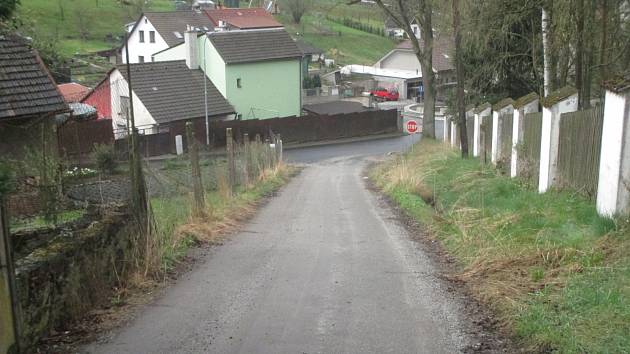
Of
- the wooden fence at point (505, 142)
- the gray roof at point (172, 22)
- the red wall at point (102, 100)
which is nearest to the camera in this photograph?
the wooden fence at point (505, 142)

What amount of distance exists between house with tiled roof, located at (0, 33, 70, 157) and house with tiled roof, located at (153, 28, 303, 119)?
92.1ft

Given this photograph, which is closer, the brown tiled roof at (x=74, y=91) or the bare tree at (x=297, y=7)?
the brown tiled roof at (x=74, y=91)

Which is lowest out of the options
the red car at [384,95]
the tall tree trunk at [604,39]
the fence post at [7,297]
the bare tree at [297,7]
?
the fence post at [7,297]

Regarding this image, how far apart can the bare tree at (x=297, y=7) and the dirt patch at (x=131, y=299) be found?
98.9m

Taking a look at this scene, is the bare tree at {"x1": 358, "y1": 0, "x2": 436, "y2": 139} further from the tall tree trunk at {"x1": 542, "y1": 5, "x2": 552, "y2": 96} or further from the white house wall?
the white house wall

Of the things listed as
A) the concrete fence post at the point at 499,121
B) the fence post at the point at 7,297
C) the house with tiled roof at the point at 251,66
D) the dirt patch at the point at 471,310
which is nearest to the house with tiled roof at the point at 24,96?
the dirt patch at the point at 471,310

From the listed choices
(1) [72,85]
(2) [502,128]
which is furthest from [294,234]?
(1) [72,85]

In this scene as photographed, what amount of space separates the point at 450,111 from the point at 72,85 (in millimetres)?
23529

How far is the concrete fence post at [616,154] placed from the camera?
26.8ft

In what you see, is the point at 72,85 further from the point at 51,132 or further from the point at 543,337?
the point at 543,337

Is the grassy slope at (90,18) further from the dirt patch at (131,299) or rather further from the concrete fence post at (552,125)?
the concrete fence post at (552,125)

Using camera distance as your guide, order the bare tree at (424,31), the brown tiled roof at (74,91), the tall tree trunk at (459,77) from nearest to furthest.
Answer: the tall tree trunk at (459,77) < the bare tree at (424,31) < the brown tiled roof at (74,91)

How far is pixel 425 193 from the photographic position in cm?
1648

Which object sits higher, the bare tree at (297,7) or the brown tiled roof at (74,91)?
the bare tree at (297,7)
